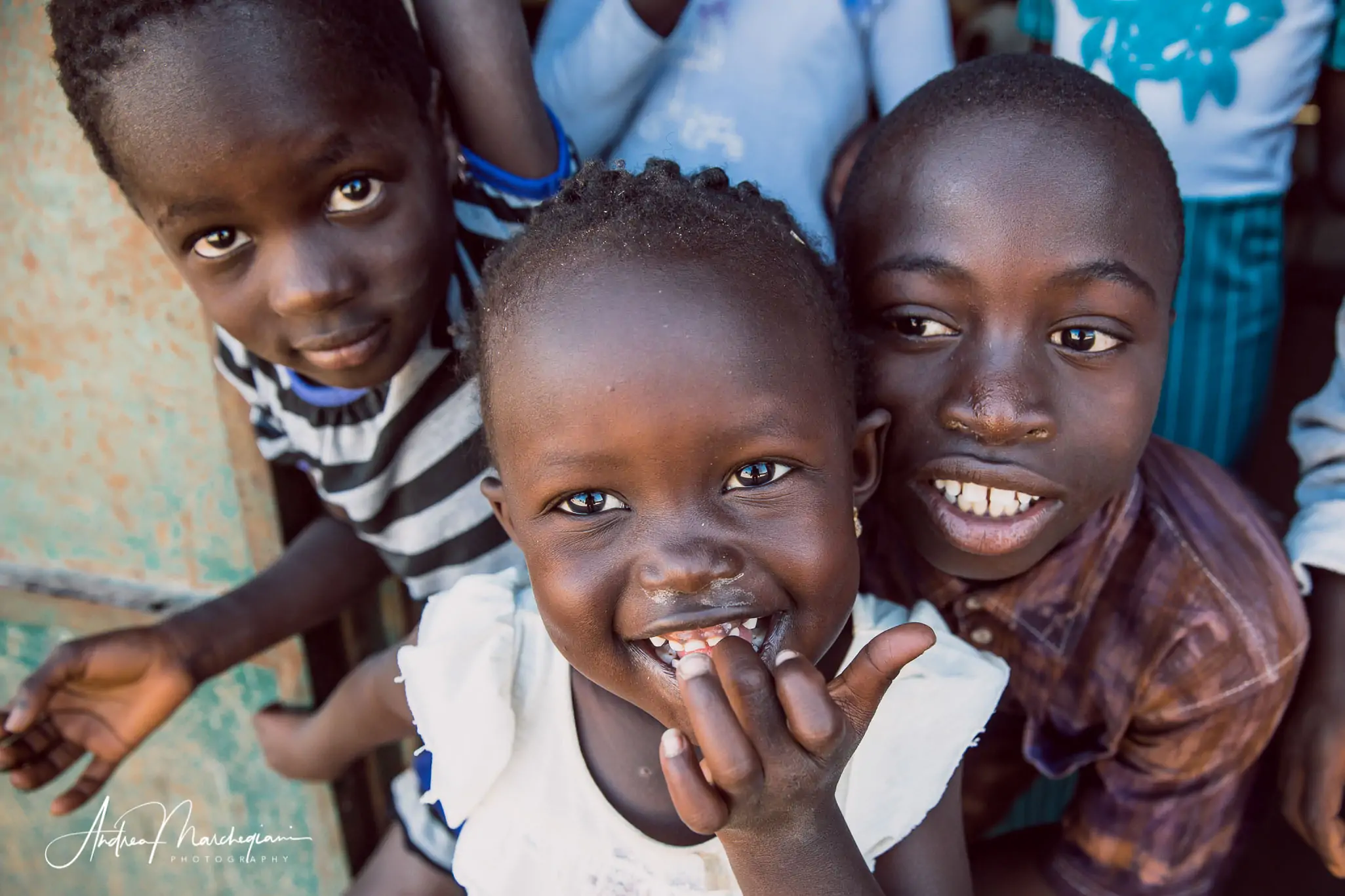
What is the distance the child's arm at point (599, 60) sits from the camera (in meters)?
1.48

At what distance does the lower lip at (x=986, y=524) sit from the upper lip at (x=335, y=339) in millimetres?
693

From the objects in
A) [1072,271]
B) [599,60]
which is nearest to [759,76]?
[599,60]

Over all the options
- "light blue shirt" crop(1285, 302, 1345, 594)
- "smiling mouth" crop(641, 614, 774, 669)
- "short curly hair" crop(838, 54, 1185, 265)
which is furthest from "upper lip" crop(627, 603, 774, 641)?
"light blue shirt" crop(1285, 302, 1345, 594)

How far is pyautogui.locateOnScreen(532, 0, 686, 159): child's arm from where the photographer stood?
1.48m

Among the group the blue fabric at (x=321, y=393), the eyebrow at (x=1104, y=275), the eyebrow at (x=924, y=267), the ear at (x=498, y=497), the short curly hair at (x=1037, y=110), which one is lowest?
the blue fabric at (x=321, y=393)

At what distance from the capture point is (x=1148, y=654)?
1.23 metres

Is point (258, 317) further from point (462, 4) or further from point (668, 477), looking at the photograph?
point (668, 477)

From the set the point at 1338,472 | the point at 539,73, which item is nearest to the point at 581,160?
the point at 539,73

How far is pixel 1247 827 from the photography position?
4.78 ft

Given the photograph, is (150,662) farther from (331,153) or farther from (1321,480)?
(1321,480)

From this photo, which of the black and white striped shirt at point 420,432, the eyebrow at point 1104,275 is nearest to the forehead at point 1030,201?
the eyebrow at point 1104,275

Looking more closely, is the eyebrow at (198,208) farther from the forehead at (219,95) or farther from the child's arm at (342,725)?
the child's arm at (342,725)

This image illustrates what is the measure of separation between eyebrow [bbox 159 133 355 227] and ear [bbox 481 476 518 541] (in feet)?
1.30

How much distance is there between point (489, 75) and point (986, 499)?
84 cm
